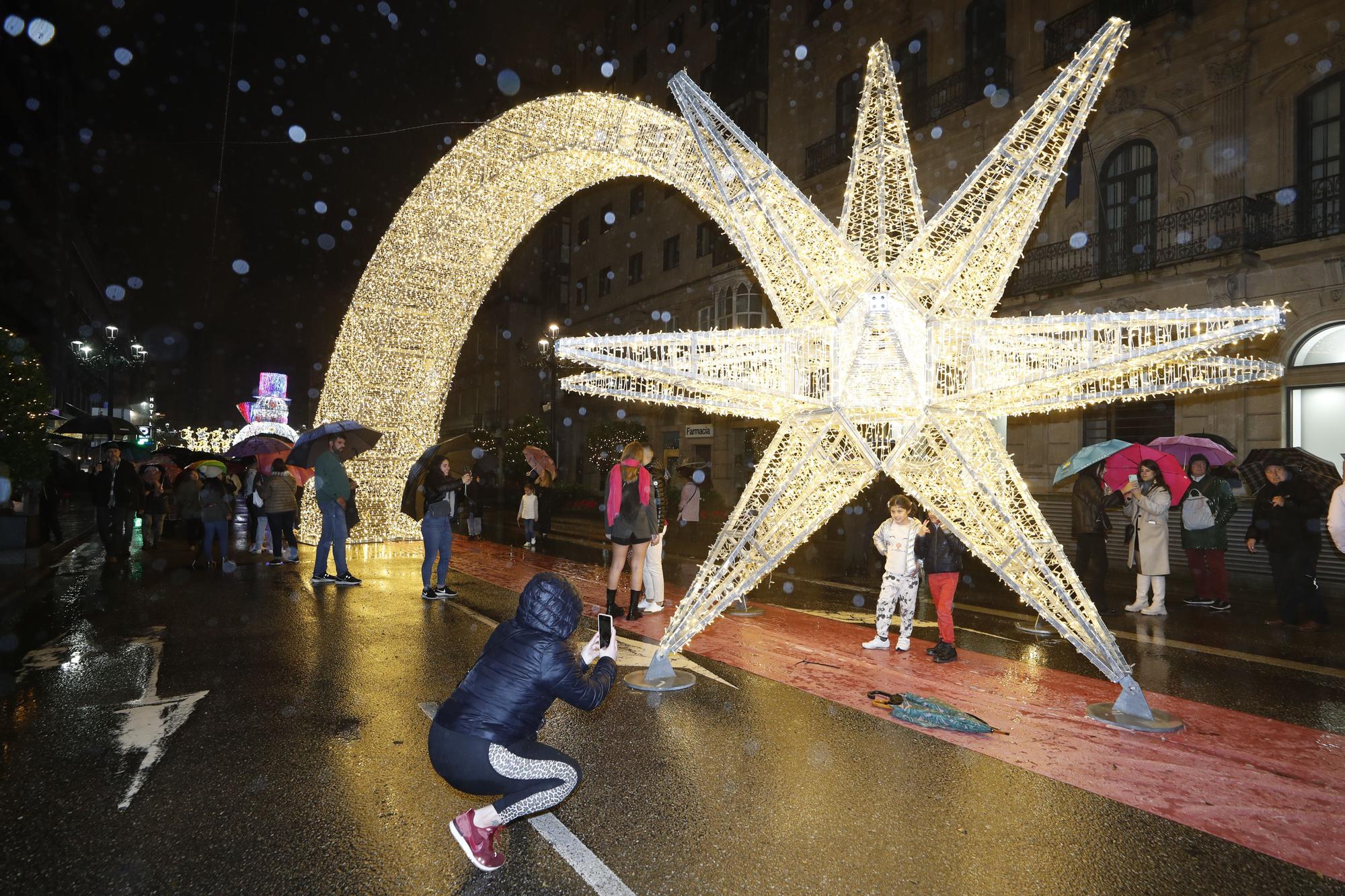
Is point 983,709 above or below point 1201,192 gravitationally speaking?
below

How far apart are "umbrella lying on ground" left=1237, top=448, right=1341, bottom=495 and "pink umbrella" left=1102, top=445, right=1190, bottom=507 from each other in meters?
0.83

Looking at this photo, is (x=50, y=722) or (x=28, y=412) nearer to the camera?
(x=50, y=722)

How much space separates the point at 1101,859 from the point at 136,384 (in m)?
99.9

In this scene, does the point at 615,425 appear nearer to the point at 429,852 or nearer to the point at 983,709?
the point at 983,709

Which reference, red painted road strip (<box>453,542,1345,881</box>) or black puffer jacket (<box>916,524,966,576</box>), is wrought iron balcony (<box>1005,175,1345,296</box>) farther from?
red painted road strip (<box>453,542,1345,881</box>)

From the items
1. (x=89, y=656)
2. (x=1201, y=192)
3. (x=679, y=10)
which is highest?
(x=679, y=10)

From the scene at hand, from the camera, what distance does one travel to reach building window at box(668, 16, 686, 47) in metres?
31.3

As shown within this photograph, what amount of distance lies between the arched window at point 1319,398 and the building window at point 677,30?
1000 inches

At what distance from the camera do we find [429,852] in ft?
10.4

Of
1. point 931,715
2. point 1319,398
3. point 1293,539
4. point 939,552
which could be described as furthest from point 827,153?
point 931,715

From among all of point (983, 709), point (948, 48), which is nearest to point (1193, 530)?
point (983, 709)

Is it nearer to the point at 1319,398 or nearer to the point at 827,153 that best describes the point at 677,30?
the point at 827,153

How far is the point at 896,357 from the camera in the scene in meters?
5.10

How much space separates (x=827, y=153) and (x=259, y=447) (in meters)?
16.8
